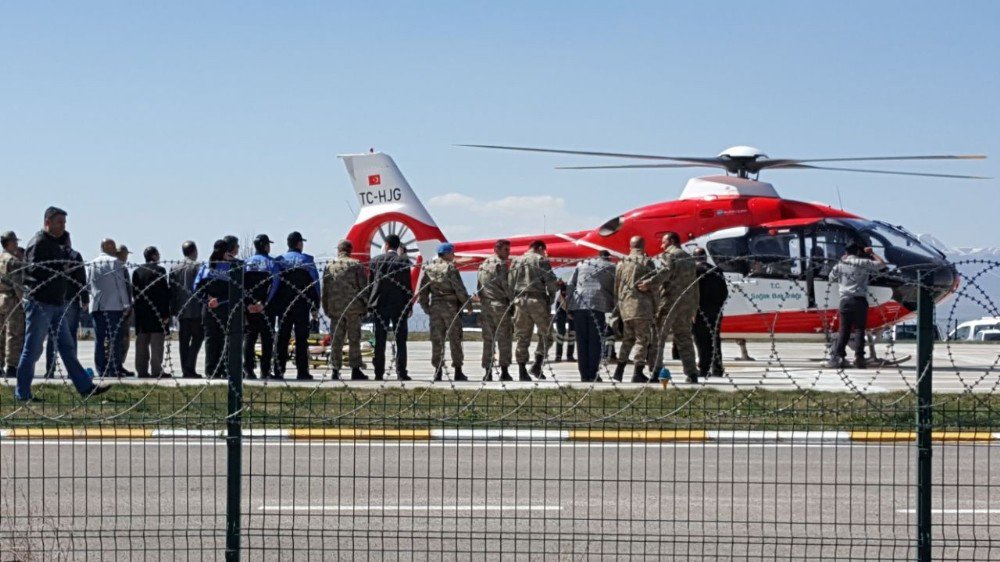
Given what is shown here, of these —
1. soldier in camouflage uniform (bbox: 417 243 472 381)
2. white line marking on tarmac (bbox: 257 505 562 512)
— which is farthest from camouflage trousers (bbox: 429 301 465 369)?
white line marking on tarmac (bbox: 257 505 562 512)

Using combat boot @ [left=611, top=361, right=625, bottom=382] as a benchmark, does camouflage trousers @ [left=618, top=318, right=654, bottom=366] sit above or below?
above

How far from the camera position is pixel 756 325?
2336cm

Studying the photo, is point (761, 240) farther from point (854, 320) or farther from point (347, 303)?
point (347, 303)

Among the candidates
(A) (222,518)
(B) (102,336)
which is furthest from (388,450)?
(B) (102,336)

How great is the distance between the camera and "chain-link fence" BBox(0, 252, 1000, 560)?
748 cm

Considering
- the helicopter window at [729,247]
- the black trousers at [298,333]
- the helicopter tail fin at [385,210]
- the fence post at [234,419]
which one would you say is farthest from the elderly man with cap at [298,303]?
the helicopter tail fin at [385,210]

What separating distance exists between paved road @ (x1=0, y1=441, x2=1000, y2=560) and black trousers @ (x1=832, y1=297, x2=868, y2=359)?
6341mm

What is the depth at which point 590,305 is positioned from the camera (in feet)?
58.2

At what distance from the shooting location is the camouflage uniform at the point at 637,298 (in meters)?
16.6

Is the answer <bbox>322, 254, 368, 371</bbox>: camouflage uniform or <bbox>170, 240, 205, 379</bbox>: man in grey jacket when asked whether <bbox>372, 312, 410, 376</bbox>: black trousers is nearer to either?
<bbox>322, 254, 368, 371</bbox>: camouflage uniform

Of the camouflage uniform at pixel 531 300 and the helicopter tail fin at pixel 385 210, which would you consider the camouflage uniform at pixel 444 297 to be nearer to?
the camouflage uniform at pixel 531 300

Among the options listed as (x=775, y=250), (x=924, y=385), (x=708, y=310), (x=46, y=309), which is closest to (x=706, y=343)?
(x=708, y=310)

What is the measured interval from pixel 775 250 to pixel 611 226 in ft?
10.7

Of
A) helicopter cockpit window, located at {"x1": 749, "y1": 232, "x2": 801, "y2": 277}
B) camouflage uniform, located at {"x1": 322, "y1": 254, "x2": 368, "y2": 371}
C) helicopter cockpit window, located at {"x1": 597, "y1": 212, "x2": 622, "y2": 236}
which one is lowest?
camouflage uniform, located at {"x1": 322, "y1": 254, "x2": 368, "y2": 371}
